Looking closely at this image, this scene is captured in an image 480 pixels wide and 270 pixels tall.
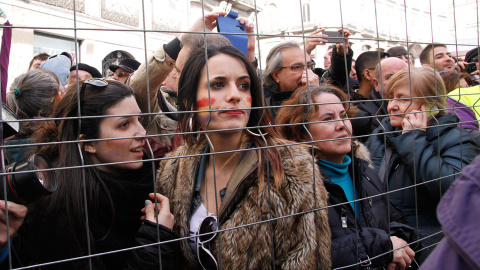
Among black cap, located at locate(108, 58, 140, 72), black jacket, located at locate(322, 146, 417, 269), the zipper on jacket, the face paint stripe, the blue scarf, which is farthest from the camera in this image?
black cap, located at locate(108, 58, 140, 72)

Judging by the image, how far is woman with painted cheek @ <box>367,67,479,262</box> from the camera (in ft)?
5.83

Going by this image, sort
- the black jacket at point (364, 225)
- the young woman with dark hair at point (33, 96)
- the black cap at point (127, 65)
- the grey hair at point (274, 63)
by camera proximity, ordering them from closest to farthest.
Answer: the black jacket at point (364, 225), the young woman with dark hair at point (33, 96), the grey hair at point (274, 63), the black cap at point (127, 65)

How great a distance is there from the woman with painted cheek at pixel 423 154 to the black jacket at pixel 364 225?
0.12 meters

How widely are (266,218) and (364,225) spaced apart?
0.63 m

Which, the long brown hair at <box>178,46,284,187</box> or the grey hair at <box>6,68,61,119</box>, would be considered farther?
the grey hair at <box>6,68,61,119</box>

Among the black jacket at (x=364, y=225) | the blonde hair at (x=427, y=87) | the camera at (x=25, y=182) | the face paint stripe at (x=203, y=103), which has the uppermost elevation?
the blonde hair at (x=427, y=87)

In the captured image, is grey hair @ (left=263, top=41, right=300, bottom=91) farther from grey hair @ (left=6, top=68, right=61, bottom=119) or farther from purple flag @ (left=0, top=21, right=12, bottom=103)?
purple flag @ (left=0, top=21, right=12, bottom=103)

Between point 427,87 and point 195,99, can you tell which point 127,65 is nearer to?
point 195,99

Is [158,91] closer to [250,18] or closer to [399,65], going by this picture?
[250,18]

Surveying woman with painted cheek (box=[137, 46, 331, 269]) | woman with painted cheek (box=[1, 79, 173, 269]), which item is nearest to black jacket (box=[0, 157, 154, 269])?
woman with painted cheek (box=[1, 79, 173, 269])

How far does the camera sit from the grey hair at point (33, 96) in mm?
1937

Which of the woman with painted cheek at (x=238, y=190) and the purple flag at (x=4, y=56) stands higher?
the purple flag at (x=4, y=56)

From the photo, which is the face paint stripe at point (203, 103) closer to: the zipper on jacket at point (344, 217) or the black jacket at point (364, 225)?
the black jacket at point (364, 225)

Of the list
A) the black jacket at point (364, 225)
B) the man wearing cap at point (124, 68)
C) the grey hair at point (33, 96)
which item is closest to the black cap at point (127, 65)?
the man wearing cap at point (124, 68)
